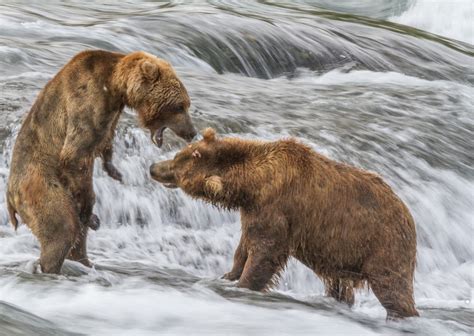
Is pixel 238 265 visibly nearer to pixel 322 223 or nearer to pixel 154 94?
pixel 322 223

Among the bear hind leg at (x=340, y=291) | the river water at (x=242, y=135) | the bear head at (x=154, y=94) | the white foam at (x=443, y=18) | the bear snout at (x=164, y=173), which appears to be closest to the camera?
the river water at (x=242, y=135)

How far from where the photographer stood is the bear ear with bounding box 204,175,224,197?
6.66 m

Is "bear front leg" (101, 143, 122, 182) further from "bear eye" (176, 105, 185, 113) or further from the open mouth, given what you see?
"bear eye" (176, 105, 185, 113)

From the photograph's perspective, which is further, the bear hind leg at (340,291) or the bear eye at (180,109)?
the bear hind leg at (340,291)

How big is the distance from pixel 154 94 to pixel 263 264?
1.21 m

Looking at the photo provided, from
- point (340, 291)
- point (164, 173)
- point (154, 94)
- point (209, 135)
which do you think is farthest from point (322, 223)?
point (154, 94)

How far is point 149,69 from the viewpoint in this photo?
→ 6398mm

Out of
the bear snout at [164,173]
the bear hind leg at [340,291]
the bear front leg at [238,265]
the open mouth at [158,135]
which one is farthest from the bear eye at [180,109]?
the bear hind leg at [340,291]

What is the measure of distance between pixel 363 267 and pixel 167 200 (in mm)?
2370

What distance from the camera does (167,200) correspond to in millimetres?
8422

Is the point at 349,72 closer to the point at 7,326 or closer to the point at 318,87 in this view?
the point at 318,87

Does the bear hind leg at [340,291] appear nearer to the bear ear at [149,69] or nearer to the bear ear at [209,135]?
the bear ear at [209,135]

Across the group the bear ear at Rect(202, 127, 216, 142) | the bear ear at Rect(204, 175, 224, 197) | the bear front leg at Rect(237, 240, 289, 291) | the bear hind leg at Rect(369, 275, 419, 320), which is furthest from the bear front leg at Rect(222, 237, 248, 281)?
the bear hind leg at Rect(369, 275, 419, 320)

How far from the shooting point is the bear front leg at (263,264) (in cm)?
647
